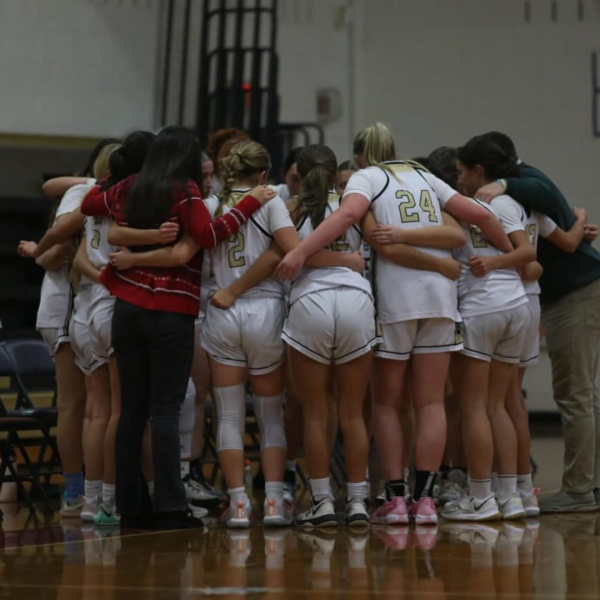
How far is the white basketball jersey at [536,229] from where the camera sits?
4.71 m

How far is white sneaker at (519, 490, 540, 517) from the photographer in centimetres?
462

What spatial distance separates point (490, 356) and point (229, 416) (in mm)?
1074

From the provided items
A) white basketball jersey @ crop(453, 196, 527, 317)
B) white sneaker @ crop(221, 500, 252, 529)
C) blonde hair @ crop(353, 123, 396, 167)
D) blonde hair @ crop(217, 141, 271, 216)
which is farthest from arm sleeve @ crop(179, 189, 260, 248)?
white sneaker @ crop(221, 500, 252, 529)

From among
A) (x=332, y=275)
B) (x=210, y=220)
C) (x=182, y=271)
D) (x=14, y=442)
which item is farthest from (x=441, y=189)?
(x=14, y=442)

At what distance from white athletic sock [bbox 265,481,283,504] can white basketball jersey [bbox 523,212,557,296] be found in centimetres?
132

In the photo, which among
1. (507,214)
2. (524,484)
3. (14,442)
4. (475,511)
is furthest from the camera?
(14,442)

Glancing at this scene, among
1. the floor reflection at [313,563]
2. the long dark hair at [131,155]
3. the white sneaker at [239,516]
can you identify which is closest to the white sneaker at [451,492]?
the floor reflection at [313,563]

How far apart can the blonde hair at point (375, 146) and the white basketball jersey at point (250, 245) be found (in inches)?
17.0

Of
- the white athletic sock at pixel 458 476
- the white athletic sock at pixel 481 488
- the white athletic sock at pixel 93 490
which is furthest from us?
the white athletic sock at pixel 458 476

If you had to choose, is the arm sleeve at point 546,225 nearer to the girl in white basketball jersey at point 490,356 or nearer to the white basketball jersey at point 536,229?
the white basketball jersey at point 536,229

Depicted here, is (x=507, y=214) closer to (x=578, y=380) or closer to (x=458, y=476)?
(x=578, y=380)

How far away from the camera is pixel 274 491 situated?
14.4 feet

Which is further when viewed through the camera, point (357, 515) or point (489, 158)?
point (489, 158)

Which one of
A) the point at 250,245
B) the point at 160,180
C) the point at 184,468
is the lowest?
the point at 184,468
